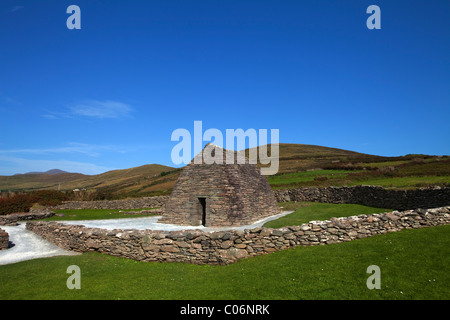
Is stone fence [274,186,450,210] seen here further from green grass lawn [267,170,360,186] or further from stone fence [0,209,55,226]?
stone fence [0,209,55,226]

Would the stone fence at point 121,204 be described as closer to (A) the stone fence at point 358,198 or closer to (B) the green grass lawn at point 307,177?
(A) the stone fence at point 358,198

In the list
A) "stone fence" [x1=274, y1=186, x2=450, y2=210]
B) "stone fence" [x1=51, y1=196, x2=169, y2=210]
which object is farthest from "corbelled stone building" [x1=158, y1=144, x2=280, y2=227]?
"stone fence" [x1=51, y1=196, x2=169, y2=210]

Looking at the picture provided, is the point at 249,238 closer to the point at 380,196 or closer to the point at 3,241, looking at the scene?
the point at 3,241

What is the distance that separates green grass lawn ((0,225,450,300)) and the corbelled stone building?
8.28m

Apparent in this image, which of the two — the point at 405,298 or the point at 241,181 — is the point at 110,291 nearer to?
the point at 405,298

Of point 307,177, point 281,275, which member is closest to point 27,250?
point 281,275

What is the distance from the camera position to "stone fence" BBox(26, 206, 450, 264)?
1070cm

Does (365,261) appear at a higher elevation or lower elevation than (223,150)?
lower

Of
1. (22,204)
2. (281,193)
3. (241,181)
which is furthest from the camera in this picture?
(281,193)

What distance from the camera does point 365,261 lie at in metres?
8.21

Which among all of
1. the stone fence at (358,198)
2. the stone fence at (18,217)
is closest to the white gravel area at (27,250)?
the stone fence at (18,217)

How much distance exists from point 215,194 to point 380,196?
592 inches
